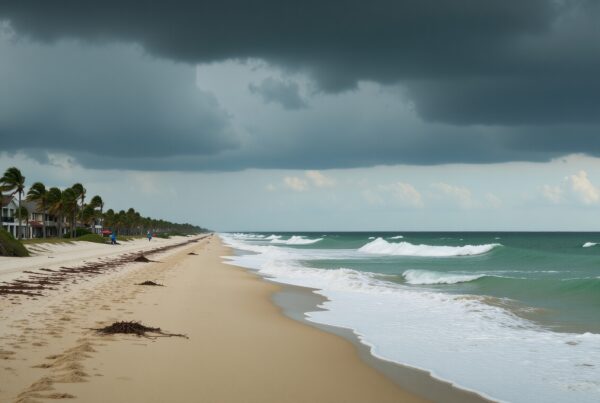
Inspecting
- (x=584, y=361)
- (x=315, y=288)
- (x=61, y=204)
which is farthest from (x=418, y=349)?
(x=61, y=204)

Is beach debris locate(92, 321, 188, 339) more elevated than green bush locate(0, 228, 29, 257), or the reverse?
green bush locate(0, 228, 29, 257)

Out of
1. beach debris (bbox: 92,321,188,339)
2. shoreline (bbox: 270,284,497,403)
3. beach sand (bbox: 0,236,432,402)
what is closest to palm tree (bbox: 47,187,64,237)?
beach sand (bbox: 0,236,432,402)

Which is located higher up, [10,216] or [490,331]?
[10,216]

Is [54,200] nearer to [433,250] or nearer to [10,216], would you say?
[10,216]

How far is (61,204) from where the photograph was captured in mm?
88938

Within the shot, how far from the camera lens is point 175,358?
857cm

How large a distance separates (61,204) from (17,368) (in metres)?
89.5

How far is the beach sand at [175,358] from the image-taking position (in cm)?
670

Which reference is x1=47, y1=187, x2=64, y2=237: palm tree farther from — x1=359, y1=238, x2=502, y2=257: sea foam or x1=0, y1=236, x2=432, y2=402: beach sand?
x1=0, y1=236, x2=432, y2=402: beach sand

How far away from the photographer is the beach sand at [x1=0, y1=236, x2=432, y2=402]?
670cm

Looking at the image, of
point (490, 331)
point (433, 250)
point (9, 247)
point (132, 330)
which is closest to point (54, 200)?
point (9, 247)

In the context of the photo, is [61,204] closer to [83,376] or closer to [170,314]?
[170,314]

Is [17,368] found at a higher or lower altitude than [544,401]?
higher

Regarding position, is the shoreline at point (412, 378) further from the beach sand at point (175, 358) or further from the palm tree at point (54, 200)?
the palm tree at point (54, 200)
